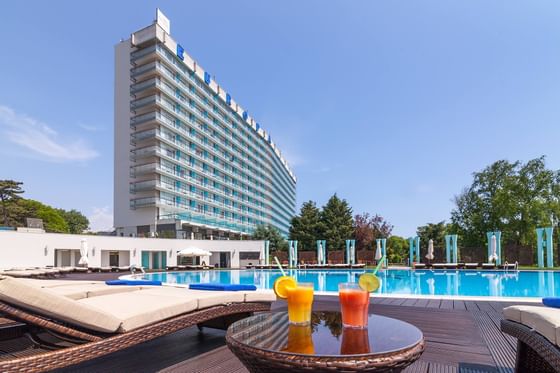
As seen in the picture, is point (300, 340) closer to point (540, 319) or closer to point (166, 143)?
point (540, 319)

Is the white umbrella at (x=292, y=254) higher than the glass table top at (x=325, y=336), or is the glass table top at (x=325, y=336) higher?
the glass table top at (x=325, y=336)

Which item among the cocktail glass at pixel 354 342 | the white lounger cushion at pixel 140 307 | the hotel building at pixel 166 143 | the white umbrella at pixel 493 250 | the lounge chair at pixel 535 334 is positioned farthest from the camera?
the hotel building at pixel 166 143

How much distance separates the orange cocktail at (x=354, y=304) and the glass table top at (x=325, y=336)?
0.16ft

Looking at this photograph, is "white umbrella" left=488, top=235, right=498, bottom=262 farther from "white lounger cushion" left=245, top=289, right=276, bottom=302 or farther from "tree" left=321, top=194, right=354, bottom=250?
"white lounger cushion" left=245, top=289, right=276, bottom=302

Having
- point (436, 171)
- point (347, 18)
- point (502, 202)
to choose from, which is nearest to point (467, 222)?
point (502, 202)

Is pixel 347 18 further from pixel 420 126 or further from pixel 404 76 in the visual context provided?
pixel 420 126

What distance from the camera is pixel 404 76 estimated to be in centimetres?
2014

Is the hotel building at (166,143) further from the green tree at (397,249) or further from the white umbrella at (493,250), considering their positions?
the white umbrella at (493,250)

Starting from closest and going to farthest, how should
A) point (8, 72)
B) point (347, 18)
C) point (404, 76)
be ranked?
point (347, 18) < point (404, 76) < point (8, 72)

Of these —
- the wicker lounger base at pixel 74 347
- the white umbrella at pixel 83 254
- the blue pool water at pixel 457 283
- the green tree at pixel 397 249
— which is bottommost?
the green tree at pixel 397 249

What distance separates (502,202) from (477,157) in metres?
4.46


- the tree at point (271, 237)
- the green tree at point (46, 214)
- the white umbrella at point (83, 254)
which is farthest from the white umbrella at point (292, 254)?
the green tree at point (46, 214)

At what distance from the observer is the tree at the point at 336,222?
32.2m

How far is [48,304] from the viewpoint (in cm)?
192
